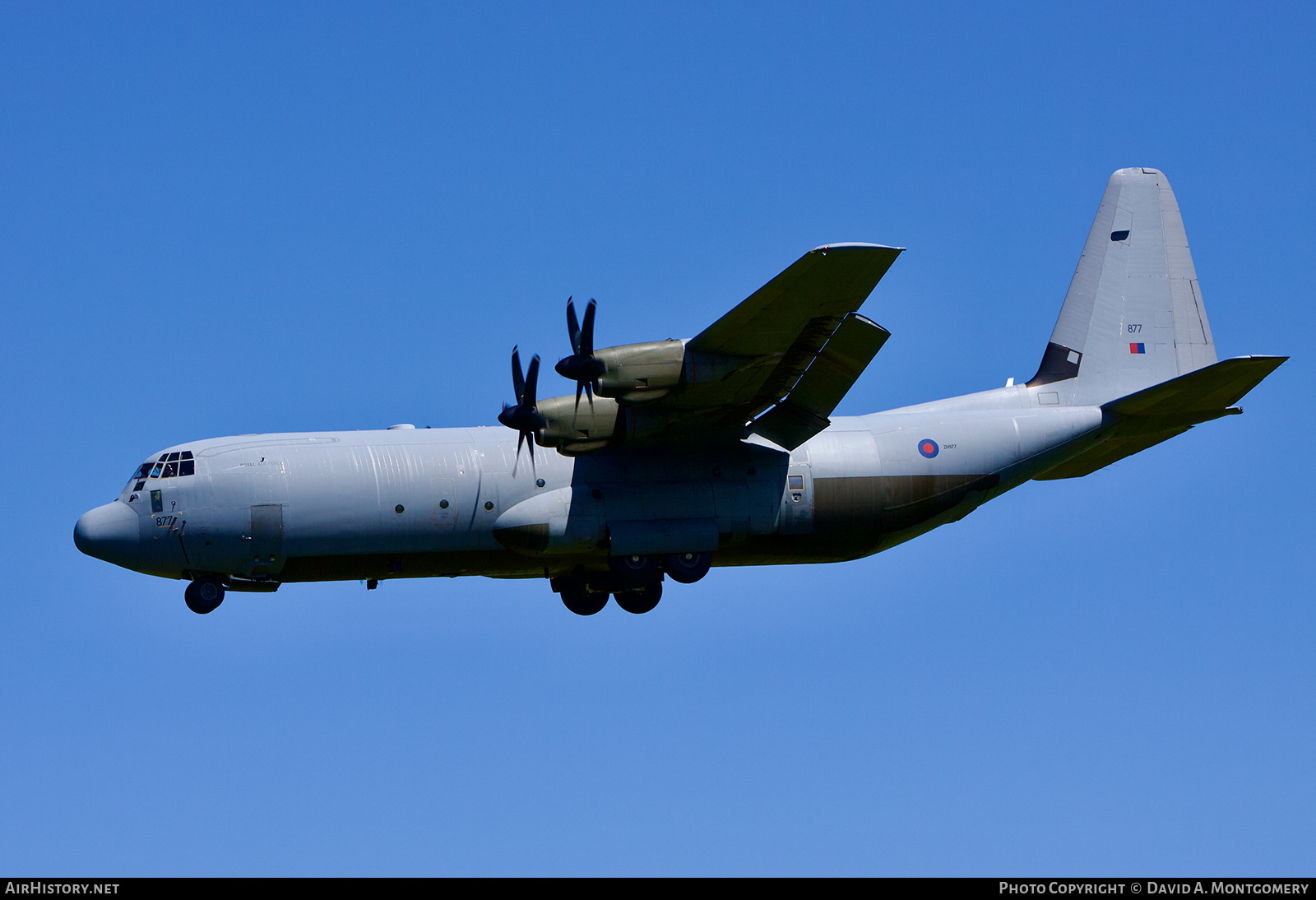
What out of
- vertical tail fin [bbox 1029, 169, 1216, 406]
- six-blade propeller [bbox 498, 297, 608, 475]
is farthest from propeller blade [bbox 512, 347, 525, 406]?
vertical tail fin [bbox 1029, 169, 1216, 406]

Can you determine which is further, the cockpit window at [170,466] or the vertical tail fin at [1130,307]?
the vertical tail fin at [1130,307]

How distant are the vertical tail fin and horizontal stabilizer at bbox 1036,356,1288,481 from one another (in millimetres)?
966

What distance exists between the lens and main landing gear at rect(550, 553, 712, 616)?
84.8 ft

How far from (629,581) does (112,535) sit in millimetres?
8665

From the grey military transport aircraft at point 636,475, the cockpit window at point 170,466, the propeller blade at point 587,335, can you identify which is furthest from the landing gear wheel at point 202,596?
the propeller blade at point 587,335

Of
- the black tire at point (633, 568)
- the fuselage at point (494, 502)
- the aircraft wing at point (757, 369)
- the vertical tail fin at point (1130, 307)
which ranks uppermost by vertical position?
the vertical tail fin at point (1130, 307)

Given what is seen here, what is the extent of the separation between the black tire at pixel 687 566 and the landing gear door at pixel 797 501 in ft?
4.69

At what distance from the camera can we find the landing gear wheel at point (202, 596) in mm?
25078

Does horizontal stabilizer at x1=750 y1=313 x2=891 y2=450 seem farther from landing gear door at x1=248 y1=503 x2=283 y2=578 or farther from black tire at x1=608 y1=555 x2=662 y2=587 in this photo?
landing gear door at x1=248 y1=503 x2=283 y2=578

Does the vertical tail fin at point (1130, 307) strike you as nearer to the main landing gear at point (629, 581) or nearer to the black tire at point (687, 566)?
the black tire at point (687, 566)

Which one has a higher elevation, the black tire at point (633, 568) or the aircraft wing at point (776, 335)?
the aircraft wing at point (776, 335)

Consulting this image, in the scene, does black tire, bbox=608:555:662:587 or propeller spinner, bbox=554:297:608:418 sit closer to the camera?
propeller spinner, bbox=554:297:608:418
